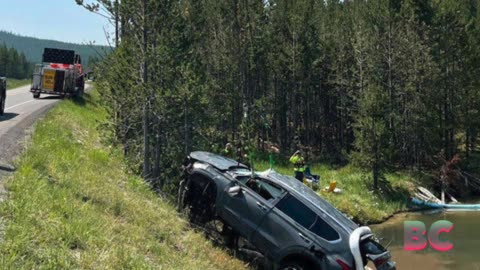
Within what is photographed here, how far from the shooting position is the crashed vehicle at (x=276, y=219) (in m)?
7.76

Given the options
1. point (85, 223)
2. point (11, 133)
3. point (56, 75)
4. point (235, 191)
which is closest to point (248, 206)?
point (235, 191)

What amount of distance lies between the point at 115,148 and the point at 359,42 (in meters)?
22.8

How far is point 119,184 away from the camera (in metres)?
11.6

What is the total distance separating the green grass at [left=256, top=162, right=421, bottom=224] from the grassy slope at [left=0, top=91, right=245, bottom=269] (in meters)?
11.9

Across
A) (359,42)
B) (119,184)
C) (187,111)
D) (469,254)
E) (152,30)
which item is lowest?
(469,254)

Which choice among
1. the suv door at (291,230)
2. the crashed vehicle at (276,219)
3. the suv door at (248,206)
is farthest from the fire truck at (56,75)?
the suv door at (291,230)

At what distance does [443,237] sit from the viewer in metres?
18.9

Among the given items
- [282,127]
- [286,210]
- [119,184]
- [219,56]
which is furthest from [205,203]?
[282,127]

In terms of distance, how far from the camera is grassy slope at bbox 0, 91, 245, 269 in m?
5.36

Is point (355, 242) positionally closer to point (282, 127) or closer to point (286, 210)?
point (286, 210)

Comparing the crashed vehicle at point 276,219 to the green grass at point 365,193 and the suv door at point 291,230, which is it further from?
the green grass at point 365,193

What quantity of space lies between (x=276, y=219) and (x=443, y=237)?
12965 millimetres

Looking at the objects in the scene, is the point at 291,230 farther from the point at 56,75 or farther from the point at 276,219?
the point at 56,75

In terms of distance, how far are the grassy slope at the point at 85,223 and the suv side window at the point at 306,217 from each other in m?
1.34
